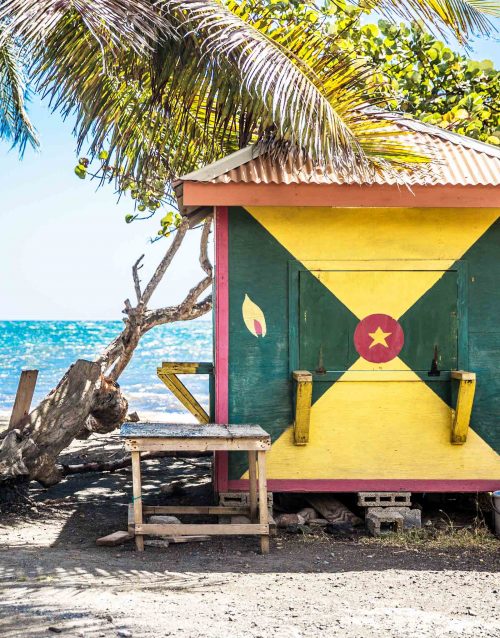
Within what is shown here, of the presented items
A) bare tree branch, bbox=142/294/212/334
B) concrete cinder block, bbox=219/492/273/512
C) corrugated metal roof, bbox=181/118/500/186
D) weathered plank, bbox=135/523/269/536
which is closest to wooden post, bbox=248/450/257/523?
concrete cinder block, bbox=219/492/273/512

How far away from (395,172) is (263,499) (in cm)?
295

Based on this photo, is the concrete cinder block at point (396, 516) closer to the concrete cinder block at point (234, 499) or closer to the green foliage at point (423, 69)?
the concrete cinder block at point (234, 499)

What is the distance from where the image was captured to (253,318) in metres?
7.48

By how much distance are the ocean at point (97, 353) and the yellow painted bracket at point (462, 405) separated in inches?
369

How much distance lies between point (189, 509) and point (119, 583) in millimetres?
1960

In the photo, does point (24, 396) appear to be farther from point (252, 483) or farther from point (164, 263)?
point (164, 263)

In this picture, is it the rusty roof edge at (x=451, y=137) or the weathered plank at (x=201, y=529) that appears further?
the rusty roof edge at (x=451, y=137)

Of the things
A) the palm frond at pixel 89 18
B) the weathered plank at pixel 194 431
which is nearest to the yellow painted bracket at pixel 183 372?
the weathered plank at pixel 194 431

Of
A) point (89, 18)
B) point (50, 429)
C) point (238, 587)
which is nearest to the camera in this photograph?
point (238, 587)

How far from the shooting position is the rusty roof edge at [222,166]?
23.3ft

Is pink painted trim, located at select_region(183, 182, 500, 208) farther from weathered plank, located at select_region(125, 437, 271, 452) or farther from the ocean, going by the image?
the ocean

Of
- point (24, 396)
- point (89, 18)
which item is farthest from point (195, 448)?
point (89, 18)

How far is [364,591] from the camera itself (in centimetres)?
548

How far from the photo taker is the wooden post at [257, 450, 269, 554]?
21.3 feet
